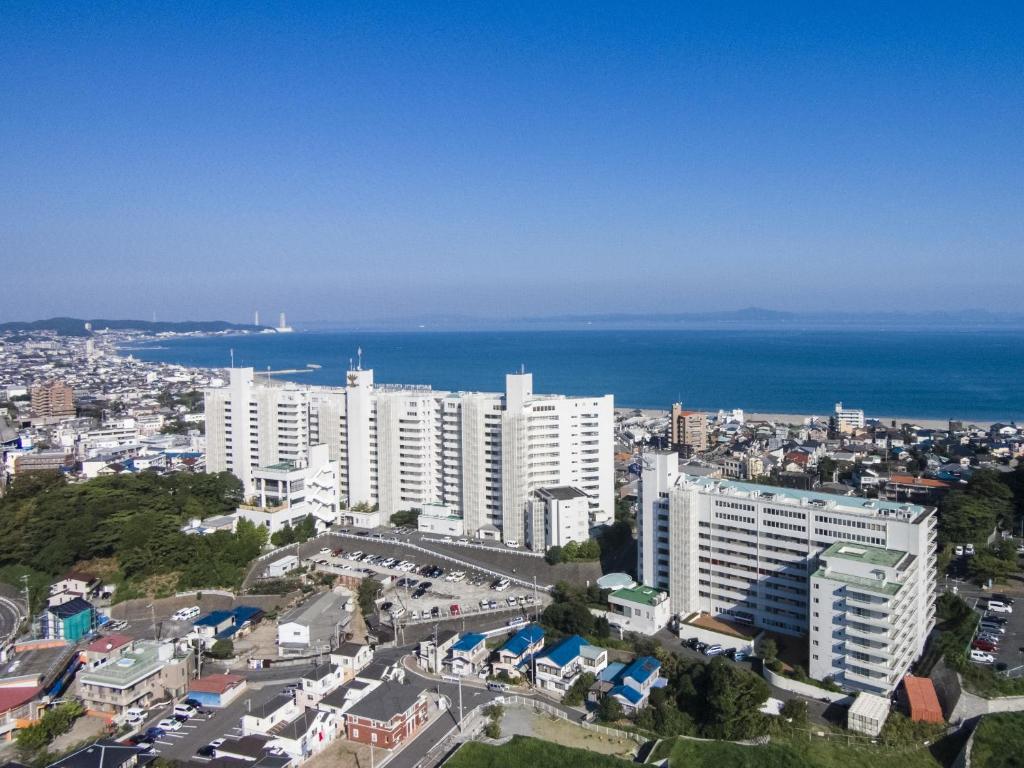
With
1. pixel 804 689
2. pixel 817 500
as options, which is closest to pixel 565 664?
pixel 804 689

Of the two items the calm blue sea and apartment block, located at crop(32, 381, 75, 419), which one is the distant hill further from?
apartment block, located at crop(32, 381, 75, 419)

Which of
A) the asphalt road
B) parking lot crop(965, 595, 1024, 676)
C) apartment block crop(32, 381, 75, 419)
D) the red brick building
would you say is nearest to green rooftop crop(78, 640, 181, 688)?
the red brick building

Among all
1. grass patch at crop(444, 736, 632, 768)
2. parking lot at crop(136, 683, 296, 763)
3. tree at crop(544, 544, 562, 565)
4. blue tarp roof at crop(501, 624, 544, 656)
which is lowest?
parking lot at crop(136, 683, 296, 763)

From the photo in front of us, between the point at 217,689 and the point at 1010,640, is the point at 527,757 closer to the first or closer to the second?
the point at 217,689

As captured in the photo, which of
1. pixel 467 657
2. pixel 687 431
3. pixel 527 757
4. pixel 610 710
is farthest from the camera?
pixel 687 431

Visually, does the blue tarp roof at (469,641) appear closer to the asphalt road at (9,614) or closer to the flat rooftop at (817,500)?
the flat rooftop at (817,500)

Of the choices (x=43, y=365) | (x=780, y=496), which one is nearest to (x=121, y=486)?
(x=780, y=496)
